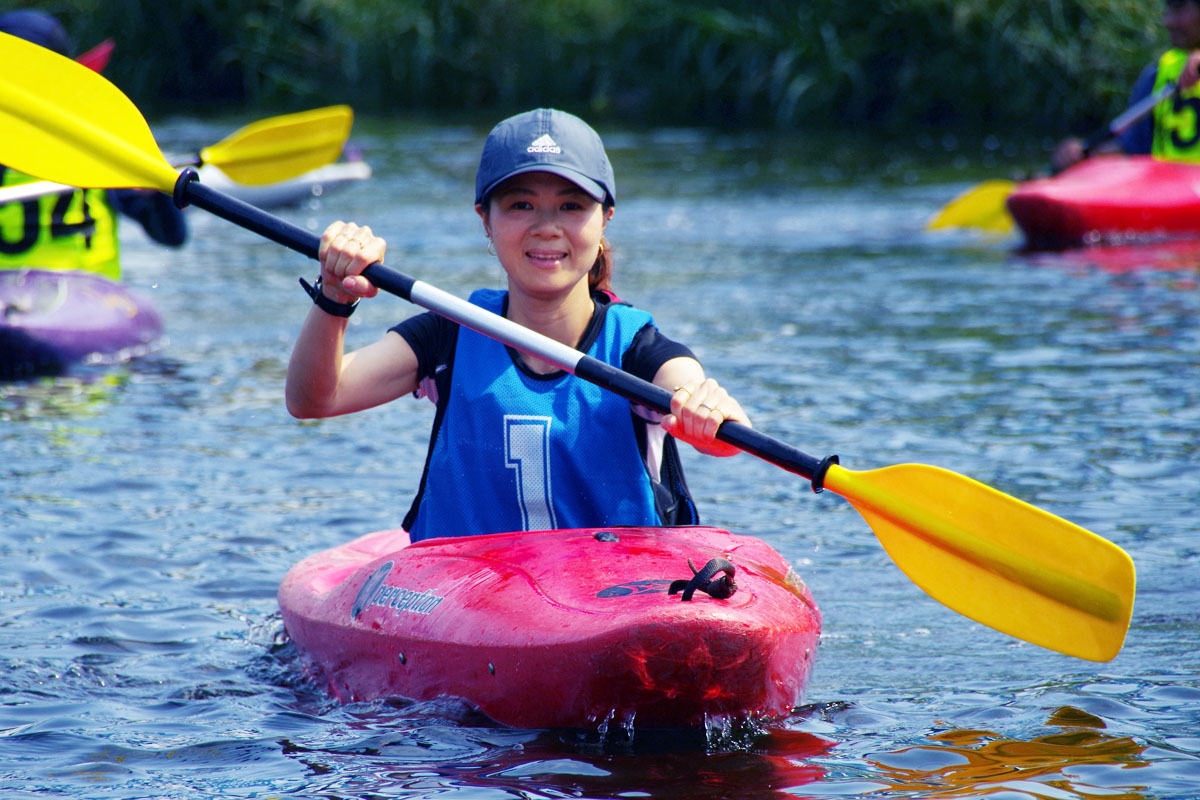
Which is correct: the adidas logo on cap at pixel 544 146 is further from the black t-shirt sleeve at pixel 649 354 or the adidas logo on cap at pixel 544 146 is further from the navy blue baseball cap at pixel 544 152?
the black t-shirt sleeve at pixel 649 354

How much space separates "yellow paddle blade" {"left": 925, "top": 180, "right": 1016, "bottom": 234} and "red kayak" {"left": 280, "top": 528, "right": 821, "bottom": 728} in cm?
707

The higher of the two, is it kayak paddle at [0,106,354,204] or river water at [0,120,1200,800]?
kayak paddle at [0,106,354,204]

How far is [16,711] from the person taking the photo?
10.6 feet

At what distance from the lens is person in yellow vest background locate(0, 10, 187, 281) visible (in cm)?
644

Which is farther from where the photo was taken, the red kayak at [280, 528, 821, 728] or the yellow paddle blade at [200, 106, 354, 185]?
the yellow paddle blade at [200, 106, 354, 185]

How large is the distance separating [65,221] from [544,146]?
411 cm

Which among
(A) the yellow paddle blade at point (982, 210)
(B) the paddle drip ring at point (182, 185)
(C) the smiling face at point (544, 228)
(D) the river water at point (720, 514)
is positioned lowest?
(D) the river water at point (720, 514)

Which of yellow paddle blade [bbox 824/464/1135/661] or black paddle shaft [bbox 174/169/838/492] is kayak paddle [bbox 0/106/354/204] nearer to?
black paddle shaft [bbox 174/169/838/492]

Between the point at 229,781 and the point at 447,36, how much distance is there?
1779 centimetres

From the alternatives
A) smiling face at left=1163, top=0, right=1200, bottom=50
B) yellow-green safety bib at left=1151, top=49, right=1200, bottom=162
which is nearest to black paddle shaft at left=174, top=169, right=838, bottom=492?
yellow-green safety bib at left=1151, top=49, right=1200, bottom=162

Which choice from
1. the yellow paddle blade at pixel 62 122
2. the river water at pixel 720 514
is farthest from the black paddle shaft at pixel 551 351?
the yellow paddle blade at pixel 62 122

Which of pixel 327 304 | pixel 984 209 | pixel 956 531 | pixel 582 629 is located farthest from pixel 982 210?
pixel 582 629

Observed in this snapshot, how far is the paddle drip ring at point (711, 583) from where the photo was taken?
2.78 meters

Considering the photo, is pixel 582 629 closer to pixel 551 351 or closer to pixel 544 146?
pixel 551 351
